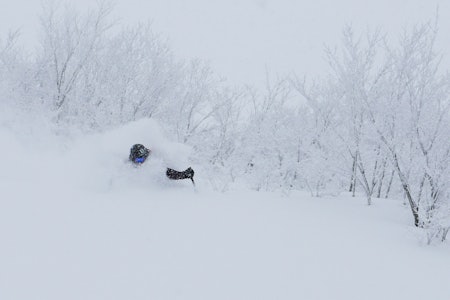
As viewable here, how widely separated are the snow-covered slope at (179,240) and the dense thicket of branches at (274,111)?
109 centimetres

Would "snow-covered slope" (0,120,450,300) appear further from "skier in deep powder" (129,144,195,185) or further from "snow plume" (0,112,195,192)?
"skier in deep powder" (129,144,195,185)

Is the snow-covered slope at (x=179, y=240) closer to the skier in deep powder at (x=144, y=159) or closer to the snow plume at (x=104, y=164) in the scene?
the snow plume at (x=104, y=164)

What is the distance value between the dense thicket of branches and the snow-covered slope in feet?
3.58

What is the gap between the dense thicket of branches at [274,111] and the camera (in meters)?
7.19

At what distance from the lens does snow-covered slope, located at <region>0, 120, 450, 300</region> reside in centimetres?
402

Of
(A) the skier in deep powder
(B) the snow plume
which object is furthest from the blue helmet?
(B) the snow plume

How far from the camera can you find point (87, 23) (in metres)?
16.7

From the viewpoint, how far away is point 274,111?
17844 millimetres

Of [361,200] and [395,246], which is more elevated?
[361,200]

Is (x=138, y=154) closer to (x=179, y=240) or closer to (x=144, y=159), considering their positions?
(x=144, y=159)

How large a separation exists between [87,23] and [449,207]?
1529 cm

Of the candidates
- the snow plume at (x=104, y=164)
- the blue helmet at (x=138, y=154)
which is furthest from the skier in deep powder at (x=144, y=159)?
the snow plume at (x=104, y=164)

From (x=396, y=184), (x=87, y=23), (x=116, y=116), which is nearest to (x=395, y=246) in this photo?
(x=396, y=184)

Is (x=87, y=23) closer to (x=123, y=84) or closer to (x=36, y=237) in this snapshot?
(x=123, y=84)
